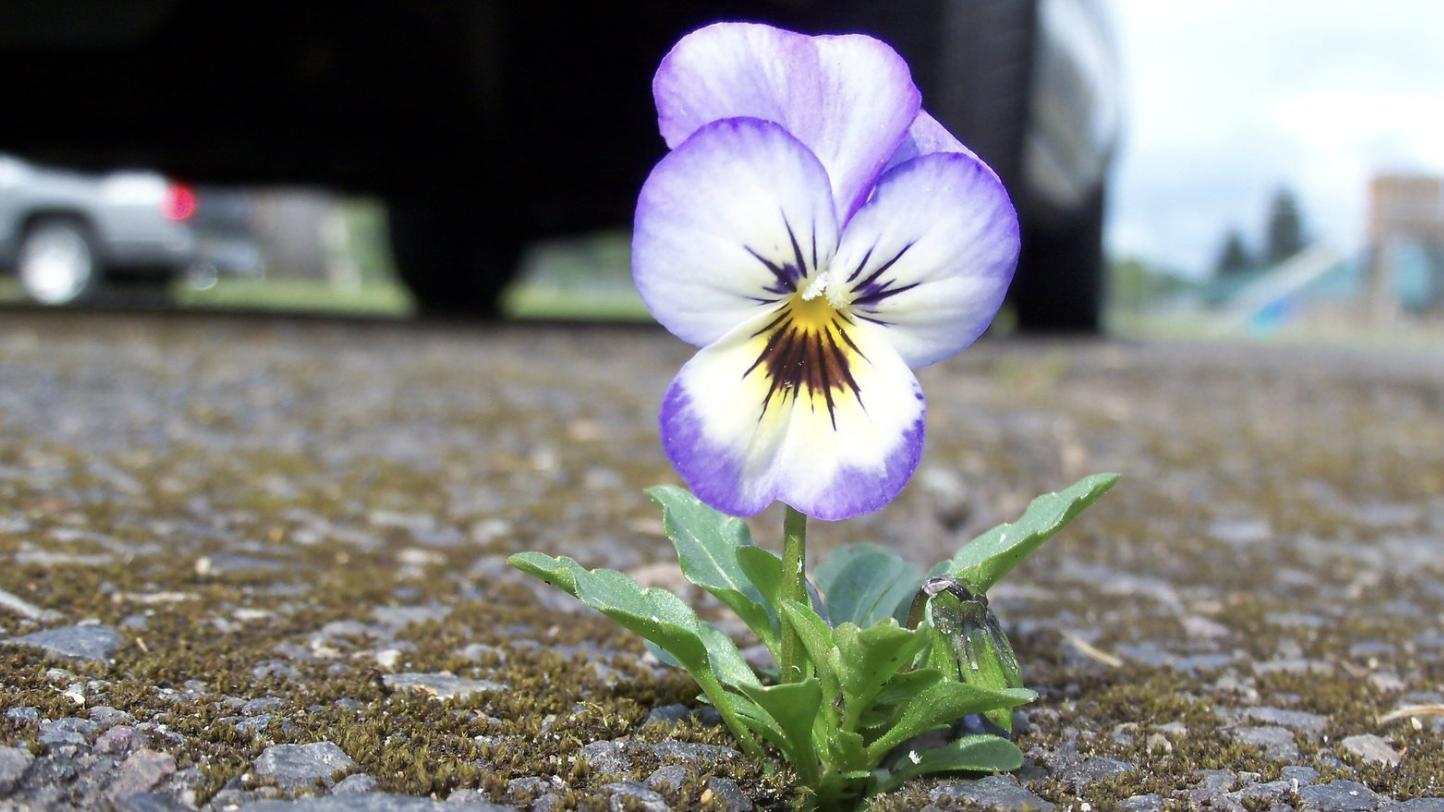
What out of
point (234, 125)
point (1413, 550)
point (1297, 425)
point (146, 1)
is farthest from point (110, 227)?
point (1413, 550)

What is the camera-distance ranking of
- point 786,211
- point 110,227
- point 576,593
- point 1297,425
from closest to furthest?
point 786,211
point 576,593
point 1297,425
point 110,227

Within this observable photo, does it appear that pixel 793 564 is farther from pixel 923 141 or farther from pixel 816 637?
pixel 923 141

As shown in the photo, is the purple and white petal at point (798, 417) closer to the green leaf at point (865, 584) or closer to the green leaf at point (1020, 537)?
the green leaf at point (1020, 537)

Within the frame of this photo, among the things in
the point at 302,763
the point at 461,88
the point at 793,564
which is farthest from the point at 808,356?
Answer: the point at 461,88

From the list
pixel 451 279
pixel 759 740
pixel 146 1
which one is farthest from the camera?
pixel 451 279

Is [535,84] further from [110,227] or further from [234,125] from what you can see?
[110,227]

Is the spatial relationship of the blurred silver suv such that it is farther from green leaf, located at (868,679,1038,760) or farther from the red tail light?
green leaf, located at (868,679,1038,760)

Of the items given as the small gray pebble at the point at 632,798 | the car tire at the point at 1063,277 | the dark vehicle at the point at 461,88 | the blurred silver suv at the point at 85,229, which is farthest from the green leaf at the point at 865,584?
the blurred silver suv at the point at 85,229

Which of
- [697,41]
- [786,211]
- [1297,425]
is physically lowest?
[1297,425]
